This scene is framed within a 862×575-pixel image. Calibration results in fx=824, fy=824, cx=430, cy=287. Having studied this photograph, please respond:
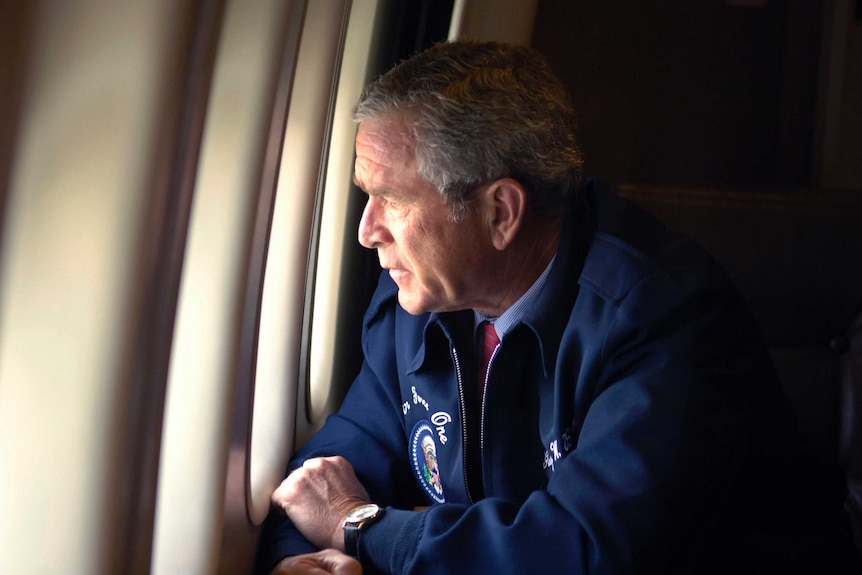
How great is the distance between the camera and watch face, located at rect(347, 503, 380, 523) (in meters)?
1.18

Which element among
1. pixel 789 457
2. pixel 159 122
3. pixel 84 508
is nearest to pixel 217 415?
pixel 84 508

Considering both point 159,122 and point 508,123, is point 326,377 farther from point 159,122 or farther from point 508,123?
point 159,122

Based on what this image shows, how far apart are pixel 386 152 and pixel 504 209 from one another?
0.19m

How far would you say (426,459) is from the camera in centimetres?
139

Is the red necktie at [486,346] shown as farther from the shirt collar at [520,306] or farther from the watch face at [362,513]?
the watch face at [362,513]

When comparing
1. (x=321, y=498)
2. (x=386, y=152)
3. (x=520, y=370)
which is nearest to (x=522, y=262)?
(x=520, y=370)

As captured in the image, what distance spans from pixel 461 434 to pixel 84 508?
66cm

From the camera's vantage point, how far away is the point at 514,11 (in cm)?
191

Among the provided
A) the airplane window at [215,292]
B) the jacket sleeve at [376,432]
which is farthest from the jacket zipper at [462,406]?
the airplane window at [215,292]

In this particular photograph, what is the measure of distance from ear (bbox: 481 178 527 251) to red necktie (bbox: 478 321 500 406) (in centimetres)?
16

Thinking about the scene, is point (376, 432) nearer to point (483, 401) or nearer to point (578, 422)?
point (483, 401)

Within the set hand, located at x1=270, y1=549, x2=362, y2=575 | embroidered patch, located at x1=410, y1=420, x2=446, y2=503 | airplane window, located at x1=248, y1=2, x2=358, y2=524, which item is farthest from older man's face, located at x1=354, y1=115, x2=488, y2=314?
hand, located at x1=270, y1=549, x2=362, y2=575

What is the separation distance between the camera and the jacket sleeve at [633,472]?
3.21 ft

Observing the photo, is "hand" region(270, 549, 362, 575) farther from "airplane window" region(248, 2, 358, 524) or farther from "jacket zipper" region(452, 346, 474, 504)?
"jacket zipper" region(452, 346, 474, 504)
